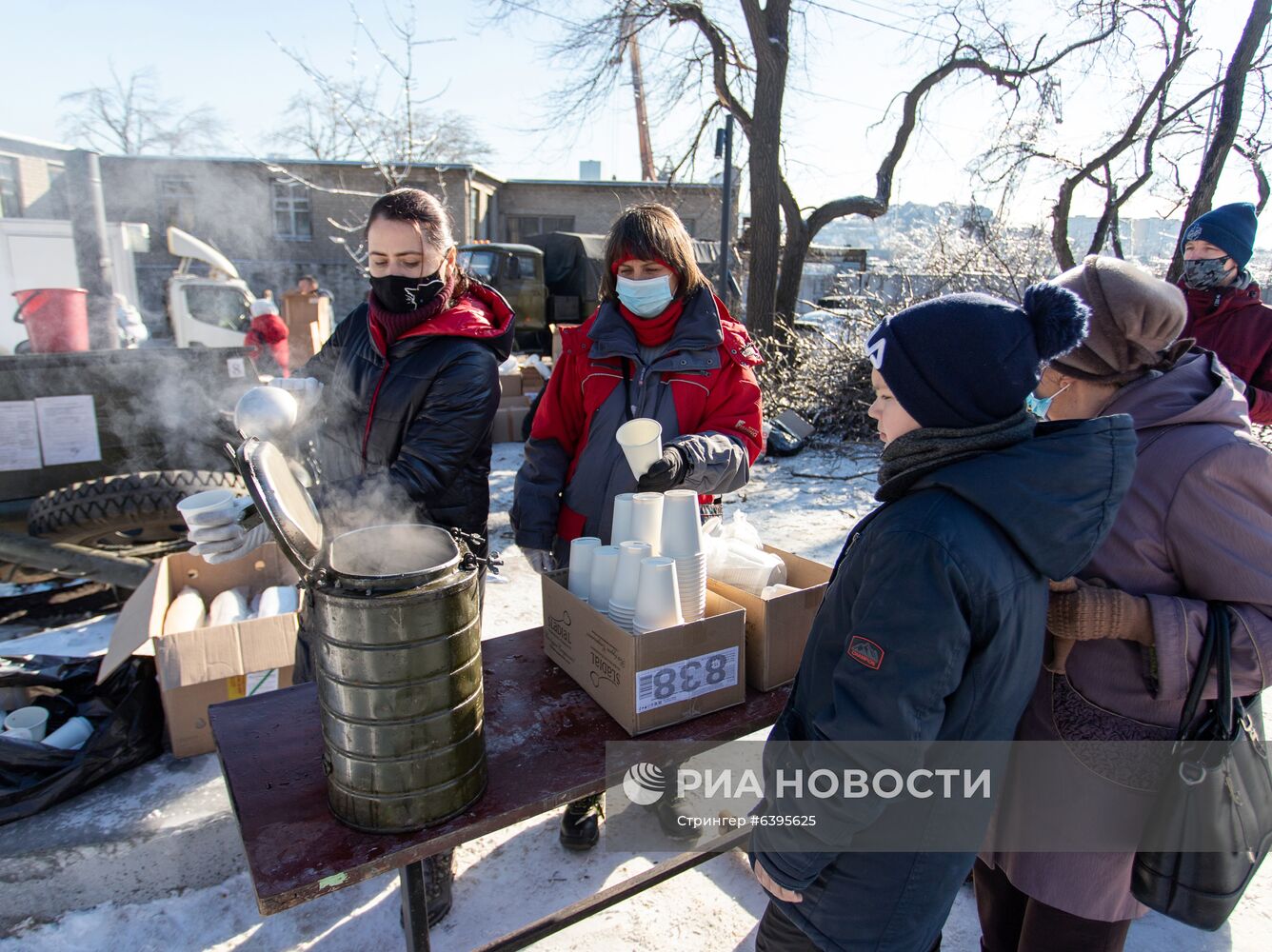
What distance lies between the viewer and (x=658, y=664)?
1.56 metres

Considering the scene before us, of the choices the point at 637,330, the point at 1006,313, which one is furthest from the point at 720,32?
the point at 1006,313

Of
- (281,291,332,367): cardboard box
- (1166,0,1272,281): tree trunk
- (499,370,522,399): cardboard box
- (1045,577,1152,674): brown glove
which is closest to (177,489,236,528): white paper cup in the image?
(1045,577,1152,674): brown glove

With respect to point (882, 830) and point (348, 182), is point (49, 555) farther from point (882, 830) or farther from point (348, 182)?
point (348, 182)

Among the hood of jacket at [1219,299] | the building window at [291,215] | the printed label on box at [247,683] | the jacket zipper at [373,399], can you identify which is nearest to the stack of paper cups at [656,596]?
the jacket zipper at [373,399]

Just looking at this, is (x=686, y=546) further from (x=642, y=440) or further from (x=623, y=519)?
(x=642, y=440)

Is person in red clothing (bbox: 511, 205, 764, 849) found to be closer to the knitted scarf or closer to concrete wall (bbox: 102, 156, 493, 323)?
the knitted scarf

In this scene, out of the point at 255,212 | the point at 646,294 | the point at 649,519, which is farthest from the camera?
the point at 255,212

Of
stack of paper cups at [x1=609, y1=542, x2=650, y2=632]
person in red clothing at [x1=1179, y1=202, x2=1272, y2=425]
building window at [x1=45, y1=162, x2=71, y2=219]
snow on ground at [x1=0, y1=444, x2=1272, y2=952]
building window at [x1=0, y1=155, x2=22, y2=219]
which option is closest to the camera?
stack of paper cups at [x1=609, y1=542, x2=650, y2=632]

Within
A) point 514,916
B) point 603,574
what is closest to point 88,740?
point 514,916

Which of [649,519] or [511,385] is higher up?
[649,519]

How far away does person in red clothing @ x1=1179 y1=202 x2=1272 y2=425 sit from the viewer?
2.98 metres

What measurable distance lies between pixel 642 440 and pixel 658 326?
55 centimetres

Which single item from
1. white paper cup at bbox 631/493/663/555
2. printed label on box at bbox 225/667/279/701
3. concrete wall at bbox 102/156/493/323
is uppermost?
concrete wall at bbox 102/156/493/323

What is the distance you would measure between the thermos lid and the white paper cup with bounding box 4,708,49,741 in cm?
223
